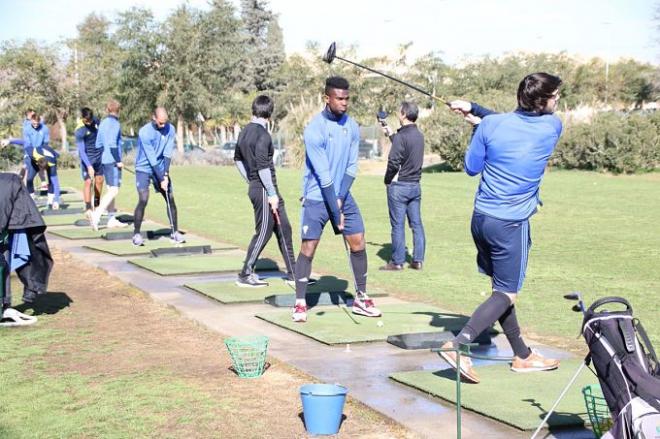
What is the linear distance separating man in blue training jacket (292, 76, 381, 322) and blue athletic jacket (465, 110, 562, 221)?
2.15 metres

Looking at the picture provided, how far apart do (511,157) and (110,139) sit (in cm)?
1117

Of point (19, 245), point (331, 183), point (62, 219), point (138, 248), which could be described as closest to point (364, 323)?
point (331, 183)

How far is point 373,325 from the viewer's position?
910cm

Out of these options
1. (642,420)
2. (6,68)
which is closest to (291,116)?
(6,68)

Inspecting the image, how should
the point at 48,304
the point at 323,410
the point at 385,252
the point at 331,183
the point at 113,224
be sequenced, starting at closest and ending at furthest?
the point at 323,410 < the point at 331,183 < the point at 48,304 < the point at 385,252 < the point at 113,224

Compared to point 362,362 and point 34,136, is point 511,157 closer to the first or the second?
point 362,362

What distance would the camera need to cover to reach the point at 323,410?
5.76 m

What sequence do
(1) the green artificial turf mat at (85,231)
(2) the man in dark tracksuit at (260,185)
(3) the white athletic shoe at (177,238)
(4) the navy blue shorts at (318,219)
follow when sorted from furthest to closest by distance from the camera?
(1) the green artificial turf mat at (85,231)
(3) the white athletic shoe at (177,238)
(2) the man in dark tracksuit at (260,185)
(4) the navy blue shorts at (318,219)

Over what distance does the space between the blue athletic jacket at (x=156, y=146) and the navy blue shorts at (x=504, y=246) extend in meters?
8.47

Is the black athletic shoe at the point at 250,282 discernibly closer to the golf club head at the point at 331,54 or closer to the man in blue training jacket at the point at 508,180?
the golf club head at the point at 331,54

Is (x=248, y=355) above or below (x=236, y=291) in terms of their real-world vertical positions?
above

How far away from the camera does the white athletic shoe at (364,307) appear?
948cm

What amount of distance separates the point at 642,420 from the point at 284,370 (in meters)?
3.41

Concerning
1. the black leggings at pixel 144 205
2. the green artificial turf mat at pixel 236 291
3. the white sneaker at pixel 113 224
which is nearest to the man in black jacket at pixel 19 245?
the green artificial turf mat at pixel 236 291
